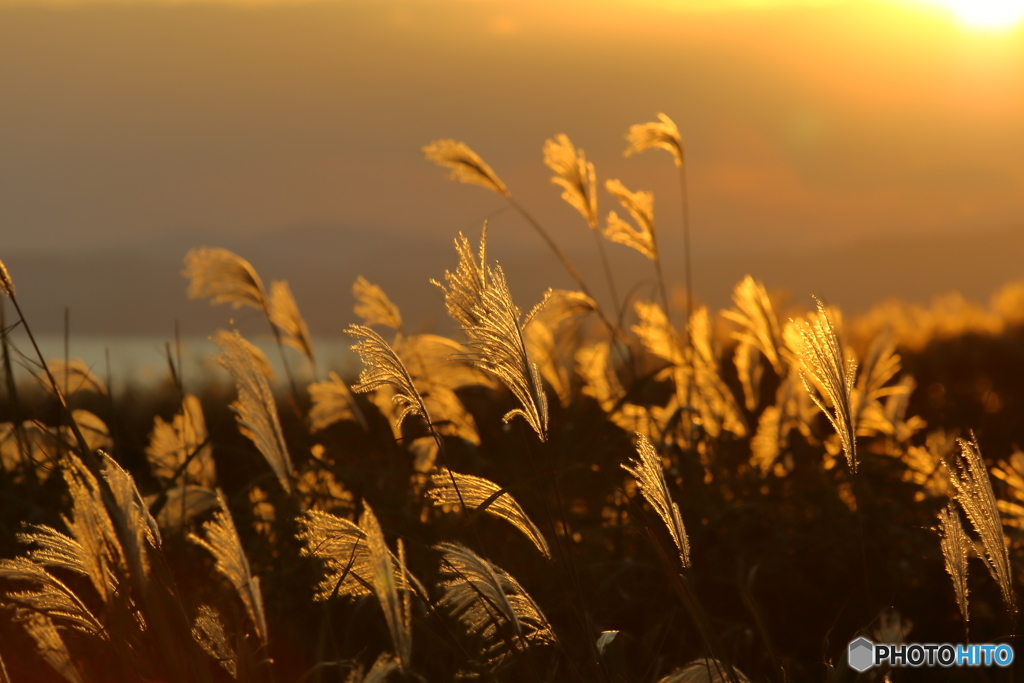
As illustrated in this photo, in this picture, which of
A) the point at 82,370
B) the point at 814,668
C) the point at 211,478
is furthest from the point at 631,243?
the point at 82,370

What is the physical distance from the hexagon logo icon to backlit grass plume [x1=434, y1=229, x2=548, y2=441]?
1075 millimetres

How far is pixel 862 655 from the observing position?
A: 6.97ft

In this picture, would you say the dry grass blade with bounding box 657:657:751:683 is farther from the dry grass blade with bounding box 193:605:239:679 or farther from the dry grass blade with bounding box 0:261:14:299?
the dry grass blade with bounding box 0:261:14:299

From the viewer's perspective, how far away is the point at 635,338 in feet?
16.0

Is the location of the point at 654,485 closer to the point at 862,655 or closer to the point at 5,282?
the point at 862,655

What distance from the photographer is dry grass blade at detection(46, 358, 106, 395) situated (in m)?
3.56

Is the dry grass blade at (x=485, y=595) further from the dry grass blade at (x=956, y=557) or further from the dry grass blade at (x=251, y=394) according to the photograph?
the dry grass blade at (x=956, y=557)

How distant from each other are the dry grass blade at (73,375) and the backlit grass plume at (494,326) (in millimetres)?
2508

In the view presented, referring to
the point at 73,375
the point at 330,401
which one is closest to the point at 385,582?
the point at 330,401

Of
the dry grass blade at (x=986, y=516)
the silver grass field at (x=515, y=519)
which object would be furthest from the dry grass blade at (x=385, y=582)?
the dry grass blade at (x=986, y=516)

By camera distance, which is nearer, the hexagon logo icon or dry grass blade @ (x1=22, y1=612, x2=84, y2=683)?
dry grass blade @ (x1=22, y1=612, x2=84, y2=683)

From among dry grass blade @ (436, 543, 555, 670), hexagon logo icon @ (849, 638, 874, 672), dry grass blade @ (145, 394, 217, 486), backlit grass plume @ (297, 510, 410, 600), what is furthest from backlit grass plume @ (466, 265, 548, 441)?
dry grass blade @ (145, 394, 217, 486)

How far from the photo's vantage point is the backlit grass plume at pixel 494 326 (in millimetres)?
1559

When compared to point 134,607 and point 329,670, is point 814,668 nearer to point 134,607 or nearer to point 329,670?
point 329,670
